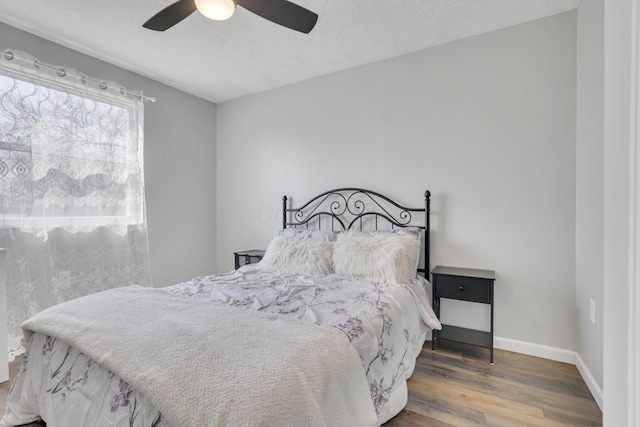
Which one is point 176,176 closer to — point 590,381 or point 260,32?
point 260,32

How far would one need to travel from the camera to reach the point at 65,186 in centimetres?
259

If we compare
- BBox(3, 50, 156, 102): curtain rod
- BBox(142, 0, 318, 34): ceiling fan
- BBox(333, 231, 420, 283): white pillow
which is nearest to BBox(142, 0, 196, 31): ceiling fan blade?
BBox(142, 0, 318, 34): ceiling fan

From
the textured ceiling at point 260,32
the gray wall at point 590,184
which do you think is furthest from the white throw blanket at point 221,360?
the textured ceiling at point 260,32

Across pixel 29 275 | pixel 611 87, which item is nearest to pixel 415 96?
pixel 611 87

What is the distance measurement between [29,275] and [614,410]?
133 inches

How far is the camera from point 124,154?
3.03 metres

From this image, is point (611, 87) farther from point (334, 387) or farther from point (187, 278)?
point (187, 278)

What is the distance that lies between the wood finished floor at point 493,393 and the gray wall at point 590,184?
0.20m

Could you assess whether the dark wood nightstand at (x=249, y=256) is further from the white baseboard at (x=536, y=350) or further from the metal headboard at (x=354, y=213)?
the white baseboard at (x=536, y=350)

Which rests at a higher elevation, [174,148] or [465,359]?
[174,148]

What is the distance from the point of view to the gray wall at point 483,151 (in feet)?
7.64

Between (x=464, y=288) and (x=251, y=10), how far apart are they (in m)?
2.41

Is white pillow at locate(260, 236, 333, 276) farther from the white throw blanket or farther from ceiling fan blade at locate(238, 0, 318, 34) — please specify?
ceiling fan blade at locate(238, 0, 318, 34)

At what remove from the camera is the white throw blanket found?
0.92 m
